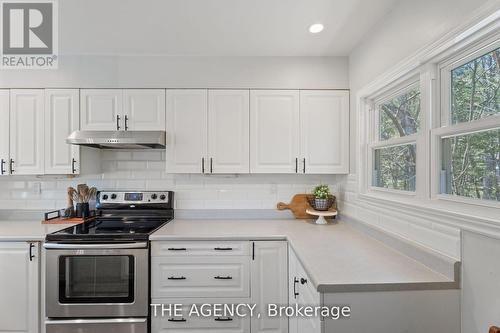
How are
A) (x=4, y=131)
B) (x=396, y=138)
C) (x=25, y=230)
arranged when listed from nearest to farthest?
(x=396, y=138), (x=25, y=230), (x=4, y=131)

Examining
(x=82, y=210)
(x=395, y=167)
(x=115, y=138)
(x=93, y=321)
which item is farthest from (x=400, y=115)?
(x=82, y=210)

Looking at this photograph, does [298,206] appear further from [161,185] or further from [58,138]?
[58,138]

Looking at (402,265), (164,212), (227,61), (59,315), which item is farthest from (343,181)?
(59,315)

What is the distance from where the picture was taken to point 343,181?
101 inches

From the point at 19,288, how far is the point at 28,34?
1927mm

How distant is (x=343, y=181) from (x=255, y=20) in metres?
1.61

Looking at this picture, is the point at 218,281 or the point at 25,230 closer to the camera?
the point at 218,281

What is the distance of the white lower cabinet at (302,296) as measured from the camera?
1.21m

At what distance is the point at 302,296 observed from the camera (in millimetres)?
1472

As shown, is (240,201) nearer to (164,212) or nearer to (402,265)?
(164,212)

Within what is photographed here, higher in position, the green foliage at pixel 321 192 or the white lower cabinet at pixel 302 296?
the green foliage at pixel 321 192

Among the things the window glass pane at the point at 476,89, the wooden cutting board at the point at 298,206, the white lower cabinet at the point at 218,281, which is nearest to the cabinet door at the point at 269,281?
the white lower cabinet at the point at 218,281

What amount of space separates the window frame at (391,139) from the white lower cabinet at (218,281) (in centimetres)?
88

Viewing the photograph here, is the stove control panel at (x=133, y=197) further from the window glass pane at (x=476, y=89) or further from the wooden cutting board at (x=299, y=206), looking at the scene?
the window glass pane at (x=476, y=89)
